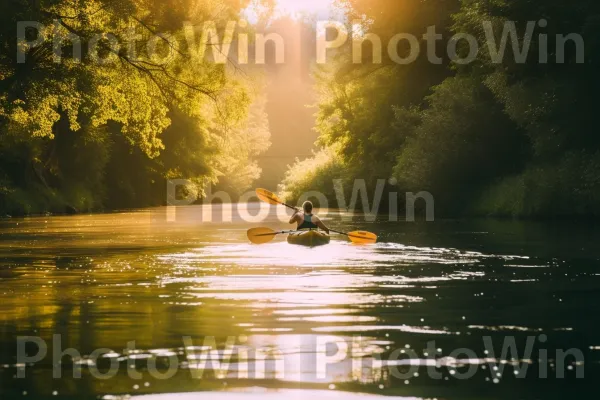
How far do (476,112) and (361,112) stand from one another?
15092mm

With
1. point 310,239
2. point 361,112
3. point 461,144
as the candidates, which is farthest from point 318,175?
point 310,239

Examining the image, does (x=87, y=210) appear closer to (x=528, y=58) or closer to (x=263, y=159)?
(x=528, y=58)

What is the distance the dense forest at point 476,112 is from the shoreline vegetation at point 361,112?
73 millimetres

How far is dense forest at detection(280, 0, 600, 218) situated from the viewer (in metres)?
37.3

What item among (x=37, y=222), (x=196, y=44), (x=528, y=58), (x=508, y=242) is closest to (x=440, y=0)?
(x=528, y=58)

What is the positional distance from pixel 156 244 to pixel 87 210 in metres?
30.5

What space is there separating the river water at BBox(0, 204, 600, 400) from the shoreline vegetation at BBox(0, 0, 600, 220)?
39.7 feet

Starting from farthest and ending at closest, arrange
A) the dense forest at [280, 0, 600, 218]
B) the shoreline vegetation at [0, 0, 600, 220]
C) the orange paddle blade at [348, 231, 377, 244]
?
1. the dense forest at [280, 0, 600, 218]
2. the shoreline vegetation at [0, 0, 600, 220]
3. the orange paddle blade at [348, 231, 377, 244]

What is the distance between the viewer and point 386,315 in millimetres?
12695

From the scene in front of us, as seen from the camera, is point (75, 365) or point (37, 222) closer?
point (75, 365)

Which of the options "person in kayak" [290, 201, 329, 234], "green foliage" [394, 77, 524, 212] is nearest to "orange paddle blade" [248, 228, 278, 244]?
"person in kayak" [290, 201, 329, 234]

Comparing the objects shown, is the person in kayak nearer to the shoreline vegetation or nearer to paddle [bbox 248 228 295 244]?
paddle [bbox 248 228 295 244]

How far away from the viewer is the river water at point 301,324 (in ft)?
27.6

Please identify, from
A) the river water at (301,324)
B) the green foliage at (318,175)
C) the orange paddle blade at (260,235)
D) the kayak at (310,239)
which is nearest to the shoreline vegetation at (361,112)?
the green foliage at (318,175)
